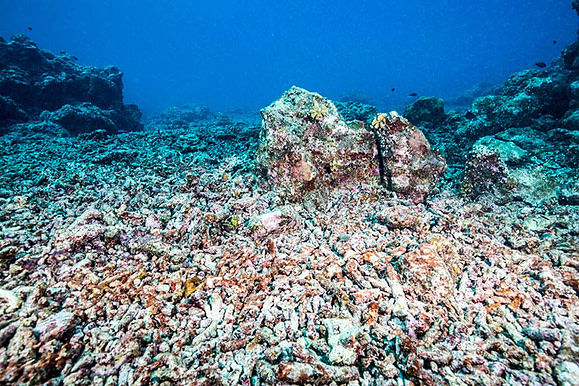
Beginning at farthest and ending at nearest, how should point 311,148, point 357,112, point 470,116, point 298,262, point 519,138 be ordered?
point 357,112 → point 470,116 → point 519,138 → point 311,148 → point 298,262

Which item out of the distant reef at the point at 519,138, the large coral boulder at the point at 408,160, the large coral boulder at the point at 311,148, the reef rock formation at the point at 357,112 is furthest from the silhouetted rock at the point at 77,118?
the distant reef at the point at 519,138

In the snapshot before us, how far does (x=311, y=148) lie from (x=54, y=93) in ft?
56.2

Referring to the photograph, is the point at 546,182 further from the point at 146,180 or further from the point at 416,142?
the point at 146,180

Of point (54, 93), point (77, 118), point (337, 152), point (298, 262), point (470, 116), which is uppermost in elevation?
point (54, 93)

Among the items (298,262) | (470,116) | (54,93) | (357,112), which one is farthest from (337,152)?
(54,93)

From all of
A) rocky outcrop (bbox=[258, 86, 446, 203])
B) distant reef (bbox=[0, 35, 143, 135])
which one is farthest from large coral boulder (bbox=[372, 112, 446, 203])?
distant reef (bbox=[0, 35, 143, 135])

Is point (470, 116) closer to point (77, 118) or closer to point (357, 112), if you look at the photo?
point (357, 112)

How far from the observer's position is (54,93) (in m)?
14.4

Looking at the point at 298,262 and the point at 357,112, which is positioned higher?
the point at 357,112

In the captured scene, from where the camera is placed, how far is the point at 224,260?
389 centimetres

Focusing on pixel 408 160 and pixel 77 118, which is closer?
pixel 408 160

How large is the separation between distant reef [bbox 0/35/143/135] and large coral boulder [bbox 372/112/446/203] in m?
13.7

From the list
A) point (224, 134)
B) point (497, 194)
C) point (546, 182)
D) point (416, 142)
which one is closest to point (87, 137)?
point (224, 134)

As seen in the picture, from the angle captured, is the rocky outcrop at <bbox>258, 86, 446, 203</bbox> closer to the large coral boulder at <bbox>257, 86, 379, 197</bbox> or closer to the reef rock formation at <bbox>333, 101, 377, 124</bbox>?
the large coral boulder at <bbox>257, 86, 379, 197</bbox>
